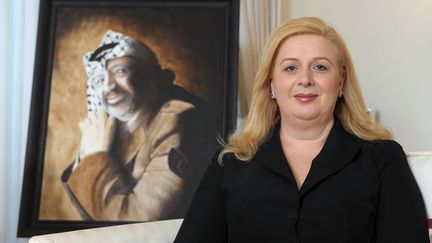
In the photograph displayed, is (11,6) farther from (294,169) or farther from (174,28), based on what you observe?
(294,169)

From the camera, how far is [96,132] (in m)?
2.56

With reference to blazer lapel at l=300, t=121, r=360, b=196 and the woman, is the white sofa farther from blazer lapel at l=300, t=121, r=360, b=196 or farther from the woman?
blazer lapel at l=300, t=121, r=360, b=196

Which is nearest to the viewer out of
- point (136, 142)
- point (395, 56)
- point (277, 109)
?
point (277, 109)

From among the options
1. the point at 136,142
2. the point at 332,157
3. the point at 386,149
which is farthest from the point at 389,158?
the point at 136,142

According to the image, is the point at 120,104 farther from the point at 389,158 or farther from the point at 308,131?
the point at 389,158

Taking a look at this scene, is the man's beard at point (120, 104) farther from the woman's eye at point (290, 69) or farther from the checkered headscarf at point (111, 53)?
the woman's eye at point (290, 69)

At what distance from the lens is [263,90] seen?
1960 millimetres

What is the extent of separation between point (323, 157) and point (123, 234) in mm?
640

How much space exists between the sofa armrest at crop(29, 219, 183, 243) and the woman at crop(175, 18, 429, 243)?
7cm

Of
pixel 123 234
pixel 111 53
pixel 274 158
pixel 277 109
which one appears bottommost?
pixel 123 234

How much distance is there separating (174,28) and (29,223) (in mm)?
1058

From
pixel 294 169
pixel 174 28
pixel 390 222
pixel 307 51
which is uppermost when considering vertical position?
pixel 174 28

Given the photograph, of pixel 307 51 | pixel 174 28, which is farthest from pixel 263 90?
pixel 174 28

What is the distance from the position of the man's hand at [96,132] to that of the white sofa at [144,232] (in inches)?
30.3
